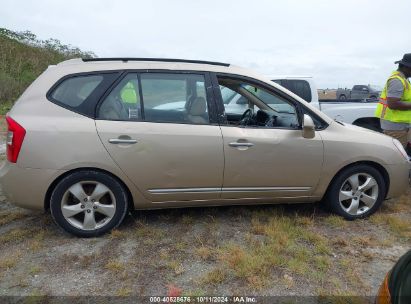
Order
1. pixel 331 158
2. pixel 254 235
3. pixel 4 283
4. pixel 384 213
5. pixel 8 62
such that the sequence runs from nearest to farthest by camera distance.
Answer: pixel 4 283 → pixel 254 235 → pixel 331 158 → pixel 384 213 → pixel 8 62

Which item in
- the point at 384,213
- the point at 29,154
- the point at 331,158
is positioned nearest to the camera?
the point at 29,154

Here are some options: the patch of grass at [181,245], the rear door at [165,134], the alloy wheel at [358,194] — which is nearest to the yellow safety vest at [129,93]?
the rear door at [165,134]

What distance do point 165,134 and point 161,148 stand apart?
0.14 m

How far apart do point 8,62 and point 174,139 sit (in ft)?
58.5

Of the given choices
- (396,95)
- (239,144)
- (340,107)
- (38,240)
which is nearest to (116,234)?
(38,240)

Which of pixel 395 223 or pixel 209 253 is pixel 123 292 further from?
pixel 395 223

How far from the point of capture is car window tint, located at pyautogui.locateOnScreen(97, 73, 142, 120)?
380 cm

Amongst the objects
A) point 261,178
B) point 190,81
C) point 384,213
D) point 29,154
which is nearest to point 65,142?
point 29,154

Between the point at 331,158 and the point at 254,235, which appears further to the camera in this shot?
the point at 331,158

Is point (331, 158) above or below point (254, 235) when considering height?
above

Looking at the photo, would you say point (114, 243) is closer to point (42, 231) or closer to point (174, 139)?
point (42, 231)

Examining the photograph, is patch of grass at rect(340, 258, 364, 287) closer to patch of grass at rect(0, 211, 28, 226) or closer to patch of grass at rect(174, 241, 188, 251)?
patch of grass at rect(174, 241, 188, 251)

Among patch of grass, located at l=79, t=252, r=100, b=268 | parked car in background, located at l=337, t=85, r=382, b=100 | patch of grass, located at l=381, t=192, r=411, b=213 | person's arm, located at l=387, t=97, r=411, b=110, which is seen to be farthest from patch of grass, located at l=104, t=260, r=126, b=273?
parked car in background, located at l=337, t=85, r=382, b=100

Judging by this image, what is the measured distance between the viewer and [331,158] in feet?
13.8
